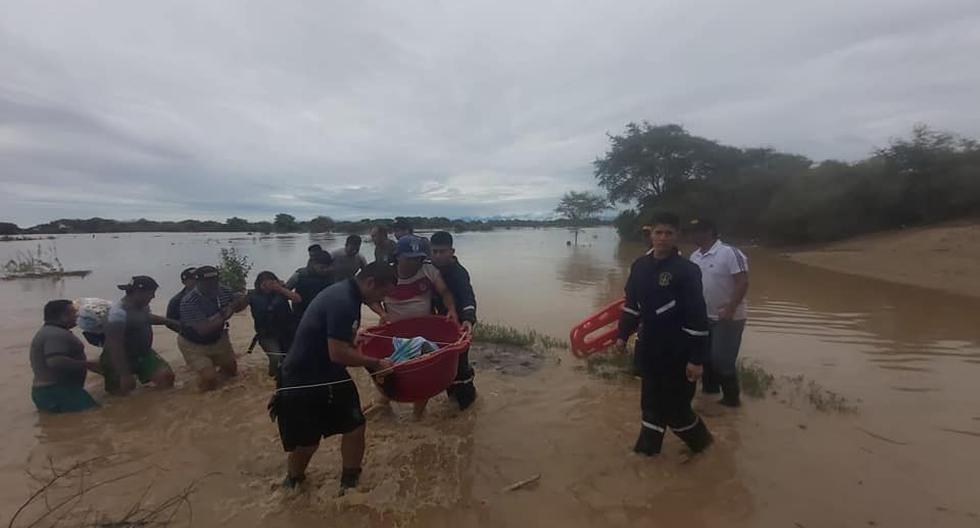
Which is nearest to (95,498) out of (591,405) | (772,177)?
(591,405)

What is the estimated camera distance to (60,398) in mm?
5043

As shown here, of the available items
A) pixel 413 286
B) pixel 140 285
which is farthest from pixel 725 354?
pixel 140 285

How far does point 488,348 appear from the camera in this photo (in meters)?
7.30

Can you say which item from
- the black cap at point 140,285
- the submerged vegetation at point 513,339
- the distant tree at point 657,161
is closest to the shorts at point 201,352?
the black cap at point 140,285

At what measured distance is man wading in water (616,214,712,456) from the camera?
3.38 m

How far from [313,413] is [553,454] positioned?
77.1 inches

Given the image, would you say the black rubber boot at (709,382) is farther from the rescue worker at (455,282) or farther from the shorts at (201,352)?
the shorts at (201,352)

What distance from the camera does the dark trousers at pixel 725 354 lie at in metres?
4.59

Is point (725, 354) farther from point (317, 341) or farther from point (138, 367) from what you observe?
point (138, 367)

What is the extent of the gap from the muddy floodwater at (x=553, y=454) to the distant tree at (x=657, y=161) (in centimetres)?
2866

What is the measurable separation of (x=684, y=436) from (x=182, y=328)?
5665mm

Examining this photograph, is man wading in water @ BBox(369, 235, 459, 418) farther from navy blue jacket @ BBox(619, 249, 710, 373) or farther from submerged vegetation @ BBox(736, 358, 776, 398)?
submerged vegetation @ BBox(736, 358, 776, 398)

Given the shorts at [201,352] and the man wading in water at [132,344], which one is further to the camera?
the shorts at [201,352]

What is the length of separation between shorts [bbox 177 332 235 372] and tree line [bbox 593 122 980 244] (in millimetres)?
18712
